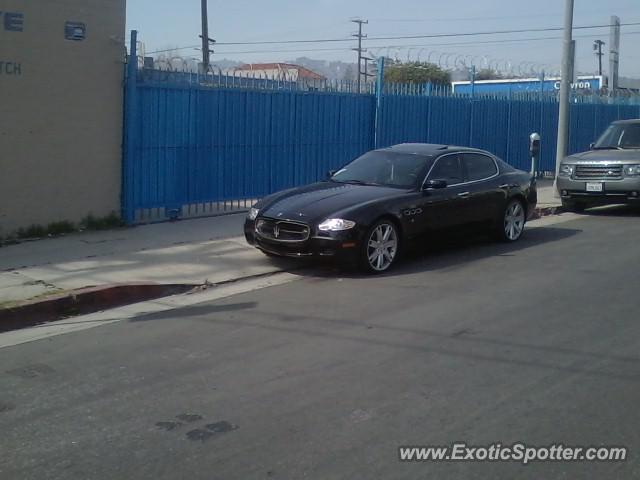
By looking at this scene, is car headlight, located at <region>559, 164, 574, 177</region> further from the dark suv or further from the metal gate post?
the metal gate post

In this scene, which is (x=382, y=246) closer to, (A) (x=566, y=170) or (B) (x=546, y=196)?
(A) (x=566, y=170)

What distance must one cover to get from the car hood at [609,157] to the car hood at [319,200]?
641 centimetres

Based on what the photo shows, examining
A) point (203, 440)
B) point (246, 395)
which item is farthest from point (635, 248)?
point (203, 440)

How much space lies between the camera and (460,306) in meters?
8.34

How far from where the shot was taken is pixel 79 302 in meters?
8.50

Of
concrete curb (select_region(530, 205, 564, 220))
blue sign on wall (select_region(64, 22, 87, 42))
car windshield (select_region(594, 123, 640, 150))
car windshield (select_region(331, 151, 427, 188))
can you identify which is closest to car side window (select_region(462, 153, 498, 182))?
car windshield (select_region(331, 151, 427, 188))

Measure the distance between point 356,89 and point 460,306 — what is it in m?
9.13

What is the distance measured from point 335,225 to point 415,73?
32.9 meters

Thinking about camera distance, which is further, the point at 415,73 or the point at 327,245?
the point at 415,73

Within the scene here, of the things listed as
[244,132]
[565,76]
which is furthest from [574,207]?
[244,132]

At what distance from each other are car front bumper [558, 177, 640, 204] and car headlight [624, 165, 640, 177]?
0.26 feet

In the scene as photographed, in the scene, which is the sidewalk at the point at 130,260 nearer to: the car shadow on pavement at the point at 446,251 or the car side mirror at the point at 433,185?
the car shadow on pavement at the point at 446,251

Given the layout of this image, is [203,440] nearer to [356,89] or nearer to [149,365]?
[149,365]

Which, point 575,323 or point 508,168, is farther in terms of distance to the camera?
point 508,168
